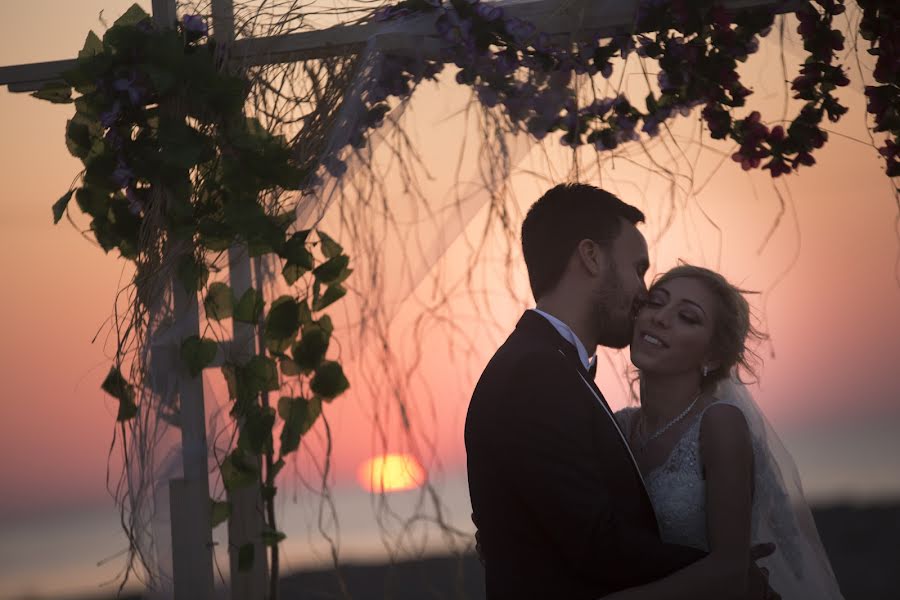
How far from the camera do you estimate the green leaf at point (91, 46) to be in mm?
2857

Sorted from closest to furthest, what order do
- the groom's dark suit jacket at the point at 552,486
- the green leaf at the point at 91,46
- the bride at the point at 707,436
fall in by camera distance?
the groom's dark suit jacket at the point at 552,486, the bride at the point at 707,436, the green leaf at the point at 91,46

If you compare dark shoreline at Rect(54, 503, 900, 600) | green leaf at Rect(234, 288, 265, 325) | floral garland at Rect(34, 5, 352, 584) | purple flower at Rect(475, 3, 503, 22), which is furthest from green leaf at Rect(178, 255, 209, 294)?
dark shoreline at Rect(54, 503, 900, 600)

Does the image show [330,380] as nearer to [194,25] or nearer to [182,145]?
[182,145]

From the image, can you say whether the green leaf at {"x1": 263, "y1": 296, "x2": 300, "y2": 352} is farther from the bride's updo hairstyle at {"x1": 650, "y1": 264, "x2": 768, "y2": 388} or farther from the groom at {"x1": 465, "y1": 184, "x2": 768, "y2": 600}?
the bride's updo hairstyle at {"x1": 650, "y1": 264, "x2": 768, "y2": 388}

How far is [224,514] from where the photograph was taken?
2.80m

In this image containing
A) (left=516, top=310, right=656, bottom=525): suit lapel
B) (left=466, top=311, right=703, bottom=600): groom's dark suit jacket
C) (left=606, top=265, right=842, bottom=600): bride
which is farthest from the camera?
(left=606, top=265, right=842, bottom=600): bride

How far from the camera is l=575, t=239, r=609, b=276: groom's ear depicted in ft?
8.32

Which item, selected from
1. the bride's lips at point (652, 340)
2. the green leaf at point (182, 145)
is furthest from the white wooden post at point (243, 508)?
the bride's lips at point (652, 340)

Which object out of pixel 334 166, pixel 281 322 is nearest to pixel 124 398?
pixel 281 322

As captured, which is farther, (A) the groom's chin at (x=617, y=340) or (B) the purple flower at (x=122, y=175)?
(B) the purple flower at (x=122, y=175)

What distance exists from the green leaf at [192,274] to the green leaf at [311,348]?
0.96ft

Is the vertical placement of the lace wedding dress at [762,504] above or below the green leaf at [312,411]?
below

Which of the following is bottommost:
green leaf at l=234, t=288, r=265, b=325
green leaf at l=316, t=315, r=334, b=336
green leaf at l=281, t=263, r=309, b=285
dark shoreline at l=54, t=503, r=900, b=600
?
dark shoreline at l=54, t=503, r=900, b=600

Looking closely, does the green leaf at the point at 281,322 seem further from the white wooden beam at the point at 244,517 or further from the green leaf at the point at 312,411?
the green leaf at the point at 312,411
